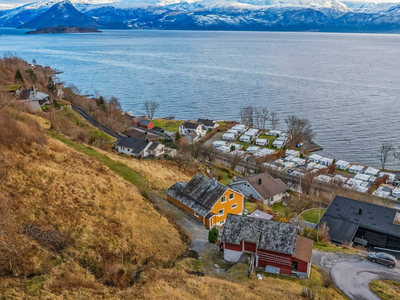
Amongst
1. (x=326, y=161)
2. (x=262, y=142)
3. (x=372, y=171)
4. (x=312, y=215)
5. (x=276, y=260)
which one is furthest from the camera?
(x=262, y=142)

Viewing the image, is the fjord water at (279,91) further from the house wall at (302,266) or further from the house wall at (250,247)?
the house wall at (250,247)

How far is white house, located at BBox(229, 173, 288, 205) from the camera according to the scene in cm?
4684

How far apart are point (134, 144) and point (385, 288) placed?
47780 mm

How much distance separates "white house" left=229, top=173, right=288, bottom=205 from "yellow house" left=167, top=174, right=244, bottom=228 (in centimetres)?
1201

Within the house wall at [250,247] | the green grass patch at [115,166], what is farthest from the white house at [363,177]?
the house wall at [250,247]

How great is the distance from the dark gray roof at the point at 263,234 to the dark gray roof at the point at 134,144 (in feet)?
121

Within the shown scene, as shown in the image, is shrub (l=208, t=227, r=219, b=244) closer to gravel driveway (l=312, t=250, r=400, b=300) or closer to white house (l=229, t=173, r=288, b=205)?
A: gravel driveway (l=312, t=250, r=400, b=300)

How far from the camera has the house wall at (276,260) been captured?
24.7m

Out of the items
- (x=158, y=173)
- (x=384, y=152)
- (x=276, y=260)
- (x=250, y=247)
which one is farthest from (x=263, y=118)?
(x=276, y=260)

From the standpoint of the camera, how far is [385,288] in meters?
23.7

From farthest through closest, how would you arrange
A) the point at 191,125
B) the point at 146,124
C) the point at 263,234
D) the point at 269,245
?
the point at 146,124 → the point at 191,125 → the point at 263,234 → the point at 269,245

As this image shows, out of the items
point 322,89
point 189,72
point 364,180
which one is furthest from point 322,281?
point 189,72

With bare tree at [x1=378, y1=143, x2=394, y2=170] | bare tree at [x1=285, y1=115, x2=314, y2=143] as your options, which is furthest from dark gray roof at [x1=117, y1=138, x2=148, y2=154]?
bare tree at [x1=378, y1=143, x2=394, y2=170]

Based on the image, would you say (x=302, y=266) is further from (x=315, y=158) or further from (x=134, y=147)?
(x=315, y=158)
